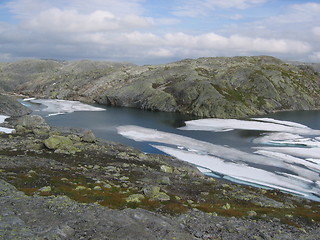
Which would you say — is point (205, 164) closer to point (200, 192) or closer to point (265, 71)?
point (200, 192)

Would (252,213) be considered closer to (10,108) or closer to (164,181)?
(164,181)

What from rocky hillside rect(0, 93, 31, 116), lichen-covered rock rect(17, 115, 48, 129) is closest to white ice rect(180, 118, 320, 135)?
lichen-covered rock rect(17, 115, 48, 129)

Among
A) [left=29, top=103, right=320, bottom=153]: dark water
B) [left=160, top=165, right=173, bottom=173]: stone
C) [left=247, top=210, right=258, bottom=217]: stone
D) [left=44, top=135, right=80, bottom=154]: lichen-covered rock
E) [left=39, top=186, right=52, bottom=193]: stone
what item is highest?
[left=39, top=186, right=52, bottom=193]: stone

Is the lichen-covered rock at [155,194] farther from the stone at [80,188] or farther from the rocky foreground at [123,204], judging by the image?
the stone at [80,188]

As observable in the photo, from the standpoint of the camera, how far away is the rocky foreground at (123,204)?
21234mm

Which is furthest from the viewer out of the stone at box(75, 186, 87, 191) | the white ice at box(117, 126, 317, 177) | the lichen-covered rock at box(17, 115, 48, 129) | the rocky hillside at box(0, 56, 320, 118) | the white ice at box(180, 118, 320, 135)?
the rocky hillside at box(0, 56, 320, 118)

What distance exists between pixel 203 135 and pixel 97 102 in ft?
382

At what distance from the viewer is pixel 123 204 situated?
27625 millimetres

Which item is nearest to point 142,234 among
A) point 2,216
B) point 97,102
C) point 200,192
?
point 2,216

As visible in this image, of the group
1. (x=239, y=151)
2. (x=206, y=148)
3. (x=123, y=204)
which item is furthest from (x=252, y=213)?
(x=206, y=148)

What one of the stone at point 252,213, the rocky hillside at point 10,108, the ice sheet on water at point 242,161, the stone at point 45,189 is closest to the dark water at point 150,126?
the ice sheet on water at point 242,161

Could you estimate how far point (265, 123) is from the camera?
118m

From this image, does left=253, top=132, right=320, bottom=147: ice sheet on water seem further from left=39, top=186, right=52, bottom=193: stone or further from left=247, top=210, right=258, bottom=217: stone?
left=39, top=186, right=52, bottom=193: stone

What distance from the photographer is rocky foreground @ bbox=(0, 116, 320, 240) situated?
2123 cm
